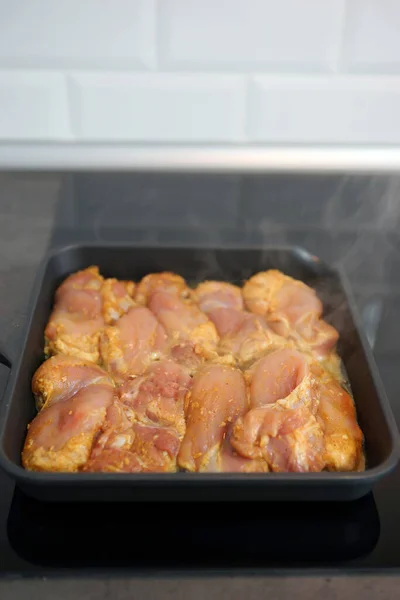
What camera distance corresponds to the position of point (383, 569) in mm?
679

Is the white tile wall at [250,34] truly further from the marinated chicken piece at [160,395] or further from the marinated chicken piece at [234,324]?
the marinated chicken piece at [160,395]

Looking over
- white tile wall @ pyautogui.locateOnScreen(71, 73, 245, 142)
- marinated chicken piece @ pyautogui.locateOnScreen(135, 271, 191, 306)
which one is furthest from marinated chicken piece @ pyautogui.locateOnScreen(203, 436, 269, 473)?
white tile wall @ pyautogui.locateOnScreen(71, 73, 245, 142)

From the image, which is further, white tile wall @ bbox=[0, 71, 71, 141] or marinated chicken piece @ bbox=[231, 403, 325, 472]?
white tile wall @ bbox=[0, 71, 71, 141]

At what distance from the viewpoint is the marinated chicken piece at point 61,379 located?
0.87 meters

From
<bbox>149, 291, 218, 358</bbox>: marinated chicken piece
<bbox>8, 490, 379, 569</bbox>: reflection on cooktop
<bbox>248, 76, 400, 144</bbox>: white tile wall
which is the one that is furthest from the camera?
<bbox>248, 76, 400, 144</bbox>: white tile wall

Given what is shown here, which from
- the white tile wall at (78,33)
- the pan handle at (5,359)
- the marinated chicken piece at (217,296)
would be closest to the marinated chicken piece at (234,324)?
the marinated chicken piece at (217,296)

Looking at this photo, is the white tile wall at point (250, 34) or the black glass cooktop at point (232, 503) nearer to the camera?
the black glass cooktop at point (232, 503)

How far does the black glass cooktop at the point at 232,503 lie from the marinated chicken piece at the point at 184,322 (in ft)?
0.79

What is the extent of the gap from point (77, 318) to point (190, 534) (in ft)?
1.47

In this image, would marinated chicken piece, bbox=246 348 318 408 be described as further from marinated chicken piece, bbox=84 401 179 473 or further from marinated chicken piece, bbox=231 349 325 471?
marinated chicken piece, bbox=84 401 179 473

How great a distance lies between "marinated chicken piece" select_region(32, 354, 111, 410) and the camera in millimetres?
872

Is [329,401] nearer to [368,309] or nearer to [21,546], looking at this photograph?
[368,309]

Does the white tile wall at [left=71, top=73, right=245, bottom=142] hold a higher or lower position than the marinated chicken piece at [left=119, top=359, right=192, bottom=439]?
higher

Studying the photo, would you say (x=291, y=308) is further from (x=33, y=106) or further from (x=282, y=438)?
(x=33, y=106)
